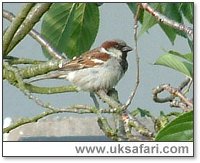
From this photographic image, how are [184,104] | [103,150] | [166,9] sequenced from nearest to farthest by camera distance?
[184,104], [166,9], [103,150]

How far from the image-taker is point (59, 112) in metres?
0.55

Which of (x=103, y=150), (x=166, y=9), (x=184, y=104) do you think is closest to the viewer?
(x=184, y=104)

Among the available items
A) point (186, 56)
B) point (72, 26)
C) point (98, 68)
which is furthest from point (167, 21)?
point (98, 68)

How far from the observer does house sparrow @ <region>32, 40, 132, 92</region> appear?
27.0 inches

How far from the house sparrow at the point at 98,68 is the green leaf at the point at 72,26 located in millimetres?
17

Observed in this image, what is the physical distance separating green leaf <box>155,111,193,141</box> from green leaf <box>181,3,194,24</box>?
167mm

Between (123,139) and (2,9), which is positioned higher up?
(2,9)

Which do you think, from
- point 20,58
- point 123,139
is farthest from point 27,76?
point 123,139

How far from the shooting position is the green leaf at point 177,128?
0.44 m

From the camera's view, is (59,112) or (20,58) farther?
(20,58)

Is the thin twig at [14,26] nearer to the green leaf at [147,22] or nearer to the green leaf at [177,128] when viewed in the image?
the green leaf at [147,22]

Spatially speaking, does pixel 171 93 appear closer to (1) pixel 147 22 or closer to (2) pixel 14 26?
(1) pixel 147 22

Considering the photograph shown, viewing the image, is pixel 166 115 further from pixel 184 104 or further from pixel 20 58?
pixel 20 58

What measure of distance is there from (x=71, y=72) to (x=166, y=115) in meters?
0.23
